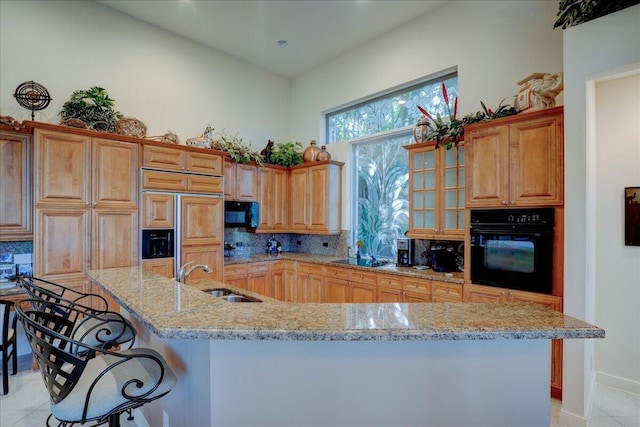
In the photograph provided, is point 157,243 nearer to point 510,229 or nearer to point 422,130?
point 422,130

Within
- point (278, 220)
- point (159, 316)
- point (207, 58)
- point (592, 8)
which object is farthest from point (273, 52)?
point (159, 316)

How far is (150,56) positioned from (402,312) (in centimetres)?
491

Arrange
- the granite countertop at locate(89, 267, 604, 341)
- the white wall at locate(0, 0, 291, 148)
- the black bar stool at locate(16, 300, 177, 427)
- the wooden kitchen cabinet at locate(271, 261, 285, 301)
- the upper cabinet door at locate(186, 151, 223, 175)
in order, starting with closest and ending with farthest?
the granite countertop at locate(89, 267, 604, 341) → the black bar stool at locate(16, 300, 177, 427) → the white wall at locate(0, 0, 291, 148) → the upper cabinet door at locate(186, 151, 223, 175) → the wooden kitchen cabinet at locate(271, 261, 285, 301)

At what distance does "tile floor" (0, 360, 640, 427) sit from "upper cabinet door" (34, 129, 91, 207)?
1.69 meters

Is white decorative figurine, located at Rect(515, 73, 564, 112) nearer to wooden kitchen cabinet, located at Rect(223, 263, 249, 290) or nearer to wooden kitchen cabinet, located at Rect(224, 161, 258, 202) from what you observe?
wooden kitchen cabinet, located at Rect(224, 161, 258, 202)

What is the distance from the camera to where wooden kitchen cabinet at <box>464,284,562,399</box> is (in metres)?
2.65

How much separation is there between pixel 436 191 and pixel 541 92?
1.35m

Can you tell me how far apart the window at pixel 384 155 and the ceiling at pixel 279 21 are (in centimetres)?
92

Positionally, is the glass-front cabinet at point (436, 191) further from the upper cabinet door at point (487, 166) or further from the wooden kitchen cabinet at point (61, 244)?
the wooden kitchen cabinet at point (61, 244)

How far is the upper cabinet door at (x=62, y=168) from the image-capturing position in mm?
3174

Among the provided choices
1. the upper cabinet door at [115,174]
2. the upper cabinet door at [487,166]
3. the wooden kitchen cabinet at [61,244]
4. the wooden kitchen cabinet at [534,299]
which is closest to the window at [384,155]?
the upper cabinet door at [487,166]

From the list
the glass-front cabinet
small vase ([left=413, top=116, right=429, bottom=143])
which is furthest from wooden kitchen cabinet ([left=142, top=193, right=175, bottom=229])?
small vase ([left=413, top=116, right=429, bottom=143])

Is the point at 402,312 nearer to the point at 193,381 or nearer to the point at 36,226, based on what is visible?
the point at 193,381

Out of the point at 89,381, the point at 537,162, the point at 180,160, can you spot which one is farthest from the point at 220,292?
the point at 537,162
